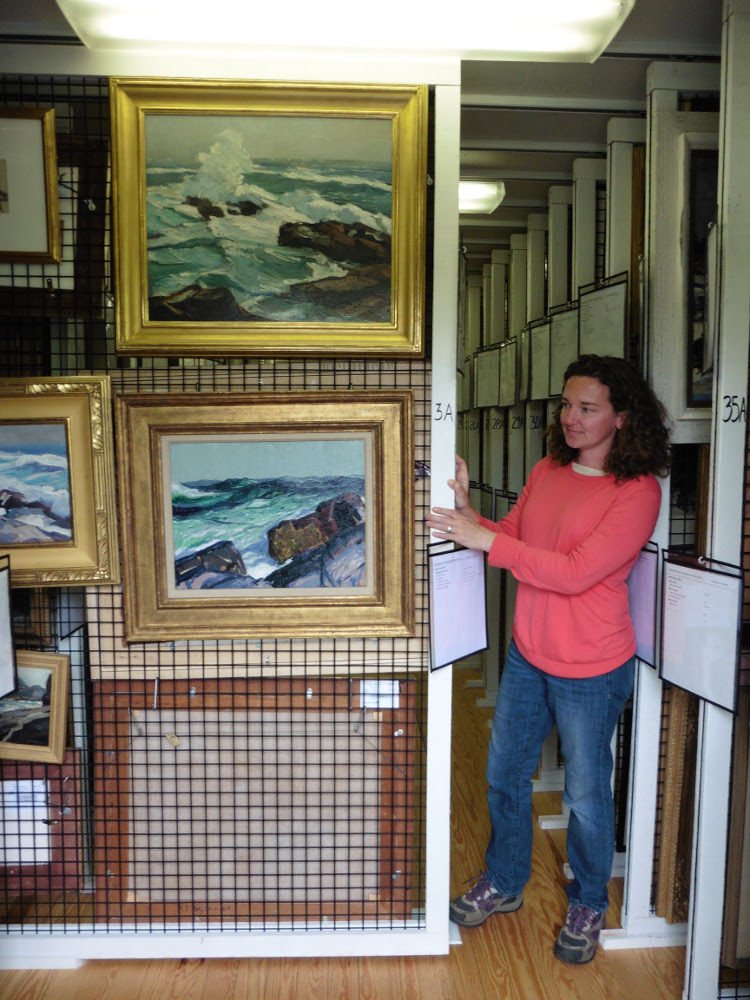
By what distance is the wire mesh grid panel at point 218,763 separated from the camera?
2.19m

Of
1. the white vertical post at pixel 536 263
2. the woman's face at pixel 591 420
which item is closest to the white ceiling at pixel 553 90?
the white vertical post at pixel 536 263

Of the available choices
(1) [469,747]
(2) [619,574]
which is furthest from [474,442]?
(2) [619,574]

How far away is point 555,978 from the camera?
7.32 ft

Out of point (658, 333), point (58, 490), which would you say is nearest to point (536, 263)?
point (658, 333)

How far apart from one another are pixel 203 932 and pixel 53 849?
0.48 m

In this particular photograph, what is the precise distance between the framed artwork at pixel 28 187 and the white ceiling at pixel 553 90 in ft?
0.89

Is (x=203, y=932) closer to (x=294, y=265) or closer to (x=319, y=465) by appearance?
(x=319, y=465)

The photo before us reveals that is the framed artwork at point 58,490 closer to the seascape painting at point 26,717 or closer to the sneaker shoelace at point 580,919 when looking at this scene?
the seascape painting at point 26,717

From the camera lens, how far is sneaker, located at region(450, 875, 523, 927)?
7.93 feet

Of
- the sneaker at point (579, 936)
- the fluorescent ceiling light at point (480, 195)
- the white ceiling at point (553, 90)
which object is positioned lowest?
the sneaker at point (579, 936)

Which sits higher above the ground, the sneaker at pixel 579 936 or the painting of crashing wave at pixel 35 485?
the painting of crashing wave at pixel 35 485

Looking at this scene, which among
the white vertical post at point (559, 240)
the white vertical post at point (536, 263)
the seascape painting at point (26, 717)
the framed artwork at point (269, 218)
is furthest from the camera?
the white vertical post at point (536, 263)

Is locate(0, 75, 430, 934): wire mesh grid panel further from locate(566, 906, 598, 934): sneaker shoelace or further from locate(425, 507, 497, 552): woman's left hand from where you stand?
locate(566, 906, 598, 934): sneaker shoelace

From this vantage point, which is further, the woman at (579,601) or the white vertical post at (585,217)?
the white vertical post at (585,217)
